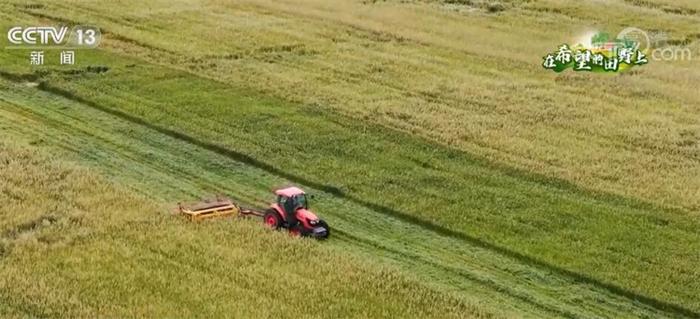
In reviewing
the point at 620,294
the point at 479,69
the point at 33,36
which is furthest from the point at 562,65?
the point at 33,36

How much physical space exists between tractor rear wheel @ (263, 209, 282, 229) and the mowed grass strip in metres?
0.37

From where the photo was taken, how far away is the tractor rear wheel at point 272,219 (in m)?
23.4

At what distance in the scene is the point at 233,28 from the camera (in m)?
44.9

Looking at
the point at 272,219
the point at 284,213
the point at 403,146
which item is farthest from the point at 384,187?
the point at 272,219

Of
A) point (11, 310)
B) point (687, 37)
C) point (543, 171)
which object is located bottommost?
point (11, 310)

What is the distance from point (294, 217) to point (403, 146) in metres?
7.69

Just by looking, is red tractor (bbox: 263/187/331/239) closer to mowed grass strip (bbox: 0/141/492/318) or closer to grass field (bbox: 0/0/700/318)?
mowed grass strip (bbox: 0/141/492/318)

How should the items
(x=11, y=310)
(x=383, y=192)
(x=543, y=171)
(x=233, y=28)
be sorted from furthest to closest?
(x=233, y=28) → (x=543, y=171) → (x=383, y=192) → (x=11, y=310)

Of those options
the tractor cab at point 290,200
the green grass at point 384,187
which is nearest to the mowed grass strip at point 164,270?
the tractor cab at point 290,200

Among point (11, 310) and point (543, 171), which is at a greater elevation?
point (543, 171)

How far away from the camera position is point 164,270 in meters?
21.3

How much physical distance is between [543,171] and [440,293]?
9.00 m

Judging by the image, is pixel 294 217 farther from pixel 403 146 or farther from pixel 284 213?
pixel 403 146

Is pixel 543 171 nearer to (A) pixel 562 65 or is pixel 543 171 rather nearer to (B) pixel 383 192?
(B) pixel 383 192
